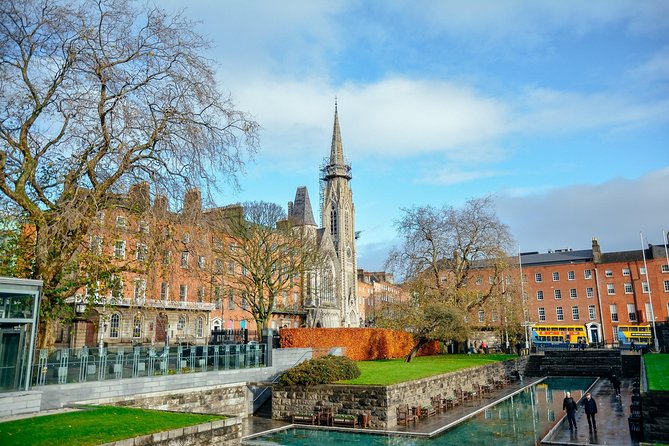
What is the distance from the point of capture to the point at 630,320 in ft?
207

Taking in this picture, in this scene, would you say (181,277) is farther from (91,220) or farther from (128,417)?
(128,417)

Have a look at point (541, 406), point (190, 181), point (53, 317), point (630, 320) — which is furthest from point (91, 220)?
point (630, 320)

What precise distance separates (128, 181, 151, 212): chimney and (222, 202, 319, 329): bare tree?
22.3m

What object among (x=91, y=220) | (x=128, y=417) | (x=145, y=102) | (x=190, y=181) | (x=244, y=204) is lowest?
(x=128, y=417)

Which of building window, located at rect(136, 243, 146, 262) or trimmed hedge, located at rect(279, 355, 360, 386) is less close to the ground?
building window, located at rect(136, 243, 146, 262)

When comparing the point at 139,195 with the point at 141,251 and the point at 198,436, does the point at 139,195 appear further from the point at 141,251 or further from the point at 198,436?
the point at 198,436

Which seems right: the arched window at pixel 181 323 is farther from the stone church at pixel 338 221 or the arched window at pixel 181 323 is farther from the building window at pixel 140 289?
the building window at pixel 140 289

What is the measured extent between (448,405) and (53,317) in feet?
55.6

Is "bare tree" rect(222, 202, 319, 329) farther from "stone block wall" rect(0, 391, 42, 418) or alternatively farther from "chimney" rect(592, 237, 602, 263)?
"chimney" rect(592, 237, 602, 263)

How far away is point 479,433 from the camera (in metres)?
18.2

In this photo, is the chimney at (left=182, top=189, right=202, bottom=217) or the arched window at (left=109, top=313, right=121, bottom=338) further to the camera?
the arched window at (left=109, top=313, right=121, bottom=338)

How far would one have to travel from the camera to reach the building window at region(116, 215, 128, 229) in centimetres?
1442

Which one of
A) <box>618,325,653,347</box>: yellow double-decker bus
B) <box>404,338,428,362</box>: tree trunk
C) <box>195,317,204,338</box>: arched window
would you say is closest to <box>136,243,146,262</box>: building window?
<box>404,338,428,362</box>: tree trunk

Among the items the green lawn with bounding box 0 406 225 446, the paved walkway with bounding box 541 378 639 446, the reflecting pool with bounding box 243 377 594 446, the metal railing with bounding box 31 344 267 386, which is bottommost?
the reflecting pool with bounding box 243 377 594 446
